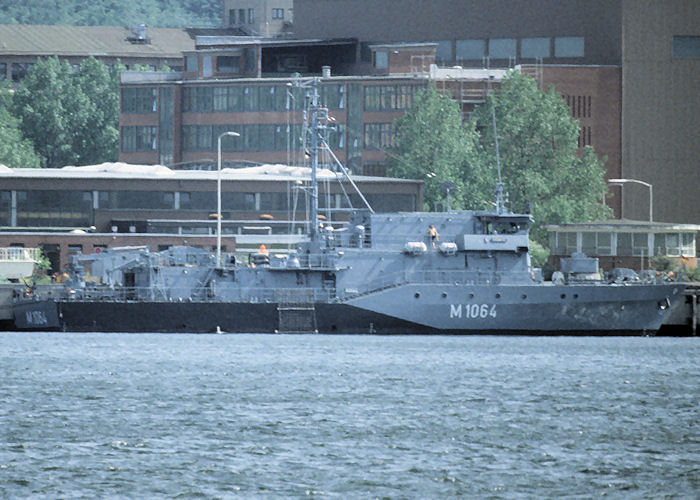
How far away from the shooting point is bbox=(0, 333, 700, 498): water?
38.5 m

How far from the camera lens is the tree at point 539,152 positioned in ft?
386

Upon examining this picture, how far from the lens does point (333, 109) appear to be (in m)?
138

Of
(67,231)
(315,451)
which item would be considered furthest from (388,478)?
(67,231)

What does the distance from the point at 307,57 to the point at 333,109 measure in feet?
42.4

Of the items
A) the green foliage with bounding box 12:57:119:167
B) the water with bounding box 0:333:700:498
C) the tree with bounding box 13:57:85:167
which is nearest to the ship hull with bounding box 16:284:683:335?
the water with bounding box 0:333:700:498

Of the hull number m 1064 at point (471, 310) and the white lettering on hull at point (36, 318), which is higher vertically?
the hull number m 1064 at point (471, 310)

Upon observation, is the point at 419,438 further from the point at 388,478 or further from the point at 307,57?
the point at 307,57

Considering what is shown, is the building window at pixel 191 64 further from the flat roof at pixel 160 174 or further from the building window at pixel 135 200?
the building window at pixel 135 200

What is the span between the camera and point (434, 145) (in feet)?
403

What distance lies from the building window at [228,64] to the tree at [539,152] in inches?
1206

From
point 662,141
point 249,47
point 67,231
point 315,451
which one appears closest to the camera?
point 315,451

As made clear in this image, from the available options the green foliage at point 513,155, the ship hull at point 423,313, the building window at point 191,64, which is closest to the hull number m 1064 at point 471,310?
the ship hull at point 423,313

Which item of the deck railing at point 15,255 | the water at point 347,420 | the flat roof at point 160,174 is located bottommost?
the water at point 347,420

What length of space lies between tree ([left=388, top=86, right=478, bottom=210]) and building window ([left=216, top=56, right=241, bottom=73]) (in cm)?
2448
